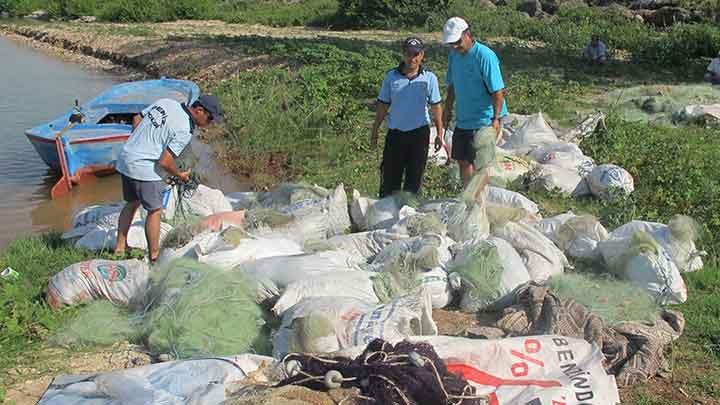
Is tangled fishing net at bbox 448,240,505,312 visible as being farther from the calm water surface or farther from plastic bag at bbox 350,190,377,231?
the calm water surface

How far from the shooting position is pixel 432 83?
5.20 m

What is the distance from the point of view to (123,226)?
16.0ft

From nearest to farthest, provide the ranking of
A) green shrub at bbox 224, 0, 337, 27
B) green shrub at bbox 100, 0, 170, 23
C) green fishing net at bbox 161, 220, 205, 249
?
green fishing net at bbox 161, 220, 205, 249 < green shrub at bbox 224, 0, 337, 27 < green shrub at bbox 100, 0, 170, 23

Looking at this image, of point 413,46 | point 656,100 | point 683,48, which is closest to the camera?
point 413,46

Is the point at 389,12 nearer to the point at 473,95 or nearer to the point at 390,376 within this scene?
the point at 473,95

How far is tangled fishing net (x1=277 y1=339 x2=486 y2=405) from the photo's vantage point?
Answer: 2.52m

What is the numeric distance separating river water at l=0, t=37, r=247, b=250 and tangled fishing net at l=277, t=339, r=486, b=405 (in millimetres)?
5142

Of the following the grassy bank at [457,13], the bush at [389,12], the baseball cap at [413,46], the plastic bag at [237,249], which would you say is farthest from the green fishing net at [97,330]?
the bush at [389,12]

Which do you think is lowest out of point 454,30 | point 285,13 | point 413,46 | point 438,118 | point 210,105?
point 285,13

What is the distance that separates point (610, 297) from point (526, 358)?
105 cm

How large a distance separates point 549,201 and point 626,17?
50.7 ft

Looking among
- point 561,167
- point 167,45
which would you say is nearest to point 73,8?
point 167,45

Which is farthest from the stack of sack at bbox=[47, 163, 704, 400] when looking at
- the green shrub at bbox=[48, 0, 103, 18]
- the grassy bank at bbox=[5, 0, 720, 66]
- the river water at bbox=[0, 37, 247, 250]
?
the green shrub at bbox=[48, 0, 103, 18]

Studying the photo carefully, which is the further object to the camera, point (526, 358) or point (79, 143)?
point (79, 143)
